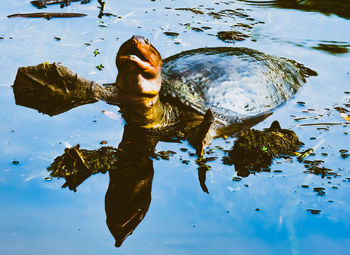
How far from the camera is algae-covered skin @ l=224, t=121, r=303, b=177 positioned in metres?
3.04

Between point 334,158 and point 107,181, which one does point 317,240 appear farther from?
point 107,181

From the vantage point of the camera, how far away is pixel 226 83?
3.78 meters

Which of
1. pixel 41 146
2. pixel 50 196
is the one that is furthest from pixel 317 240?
pixel 41 146

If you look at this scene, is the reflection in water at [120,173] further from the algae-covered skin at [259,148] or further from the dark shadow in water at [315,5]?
the dark shadow in water at [315,5]

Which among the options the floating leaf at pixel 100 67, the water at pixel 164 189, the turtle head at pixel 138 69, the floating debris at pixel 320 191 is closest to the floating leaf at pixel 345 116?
the water at pixel 164 189

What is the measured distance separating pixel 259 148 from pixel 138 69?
3.52 ft

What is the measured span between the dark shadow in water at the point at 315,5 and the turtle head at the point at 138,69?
4.31m

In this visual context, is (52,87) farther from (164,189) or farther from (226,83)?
(164,189)

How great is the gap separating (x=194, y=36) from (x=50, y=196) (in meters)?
3.45

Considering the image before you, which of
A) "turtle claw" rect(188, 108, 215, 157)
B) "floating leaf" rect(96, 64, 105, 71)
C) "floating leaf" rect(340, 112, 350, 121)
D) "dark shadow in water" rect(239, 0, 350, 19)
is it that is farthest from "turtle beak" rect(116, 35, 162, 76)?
"dark shadow in water" rect(239, 0, 350, 19)

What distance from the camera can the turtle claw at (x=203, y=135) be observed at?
3154 millimetres

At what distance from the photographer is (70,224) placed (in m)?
2.32

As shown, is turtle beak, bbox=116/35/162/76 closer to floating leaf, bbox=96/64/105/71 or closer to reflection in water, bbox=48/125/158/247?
reflection in water, bbox=48/125/158/247

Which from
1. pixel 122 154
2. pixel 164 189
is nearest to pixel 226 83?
pixel 122 154
